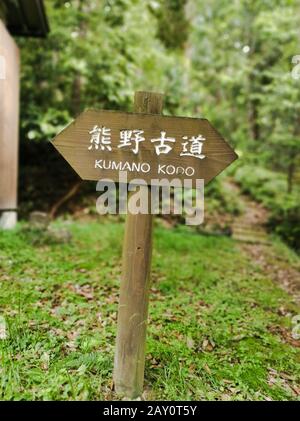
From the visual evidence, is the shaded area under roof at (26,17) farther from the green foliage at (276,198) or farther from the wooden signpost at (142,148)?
the green foliage at (276,198)

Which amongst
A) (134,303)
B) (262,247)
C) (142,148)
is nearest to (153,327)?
(134,303)

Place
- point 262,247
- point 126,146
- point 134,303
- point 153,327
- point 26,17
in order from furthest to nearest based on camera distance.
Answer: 1. point 262,247
2. point 26,17
3. point 153,327
4. point 134,303
5. point 126,146

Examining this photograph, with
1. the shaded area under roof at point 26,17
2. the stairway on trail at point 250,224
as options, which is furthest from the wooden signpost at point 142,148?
the stairway on trail at point 250,224

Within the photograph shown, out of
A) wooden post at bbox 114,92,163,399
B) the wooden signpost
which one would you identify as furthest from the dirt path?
the wooden signpost

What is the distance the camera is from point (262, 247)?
346 inches

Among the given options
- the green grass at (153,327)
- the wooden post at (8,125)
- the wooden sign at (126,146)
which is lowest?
the green grass at (153,327)

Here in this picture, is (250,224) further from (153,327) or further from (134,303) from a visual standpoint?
(134,303)

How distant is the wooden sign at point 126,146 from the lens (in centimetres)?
275

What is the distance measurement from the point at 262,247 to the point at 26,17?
7962 millimetres

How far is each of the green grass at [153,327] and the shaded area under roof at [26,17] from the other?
4563 millimetres

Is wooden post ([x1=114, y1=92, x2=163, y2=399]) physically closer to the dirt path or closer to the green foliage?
the dirt path

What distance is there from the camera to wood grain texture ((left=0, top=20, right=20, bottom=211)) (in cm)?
604

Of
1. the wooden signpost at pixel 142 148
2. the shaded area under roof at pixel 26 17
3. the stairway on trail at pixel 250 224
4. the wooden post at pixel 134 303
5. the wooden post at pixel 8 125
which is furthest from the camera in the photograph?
the stairway on trail at pixel 250 224

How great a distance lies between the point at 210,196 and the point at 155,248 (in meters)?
4.81
